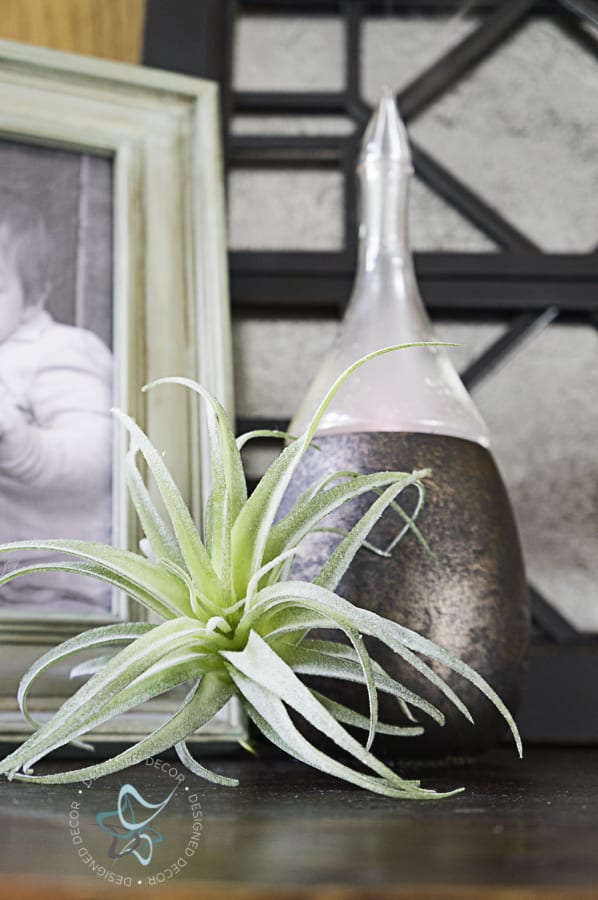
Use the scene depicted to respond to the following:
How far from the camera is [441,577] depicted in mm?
485

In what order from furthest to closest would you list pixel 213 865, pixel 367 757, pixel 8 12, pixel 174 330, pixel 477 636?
pixel 8 12
pixel 174 330
pixel 477 636
pixel 367 757
pixel 213 865

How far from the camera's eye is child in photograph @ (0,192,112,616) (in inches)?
22.1

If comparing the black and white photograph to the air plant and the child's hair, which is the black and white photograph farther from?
the air plant

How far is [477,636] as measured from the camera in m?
0.49

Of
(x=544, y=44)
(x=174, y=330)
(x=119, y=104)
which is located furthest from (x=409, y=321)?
(x=544, y=44)

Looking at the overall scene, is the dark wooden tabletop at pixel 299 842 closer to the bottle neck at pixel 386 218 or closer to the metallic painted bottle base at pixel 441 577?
the metallic painted bottle base at pixel 441 577

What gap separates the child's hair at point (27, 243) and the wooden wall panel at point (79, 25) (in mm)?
215

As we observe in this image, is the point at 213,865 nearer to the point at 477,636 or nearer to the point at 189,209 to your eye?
the point at 477,636

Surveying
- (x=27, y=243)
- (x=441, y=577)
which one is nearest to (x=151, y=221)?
(x=27, y=243)

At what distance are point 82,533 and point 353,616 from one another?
0.88ft

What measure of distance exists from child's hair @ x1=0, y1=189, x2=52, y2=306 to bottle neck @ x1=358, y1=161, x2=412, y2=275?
0.21 meters

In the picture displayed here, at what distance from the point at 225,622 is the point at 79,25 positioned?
59 centimetres

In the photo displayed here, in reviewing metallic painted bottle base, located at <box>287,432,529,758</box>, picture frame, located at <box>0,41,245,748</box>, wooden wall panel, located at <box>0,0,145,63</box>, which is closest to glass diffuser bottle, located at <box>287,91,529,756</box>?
metallic painted bottle base, located at <box>287,432,529,758</box>

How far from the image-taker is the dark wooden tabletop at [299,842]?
0.65ft
